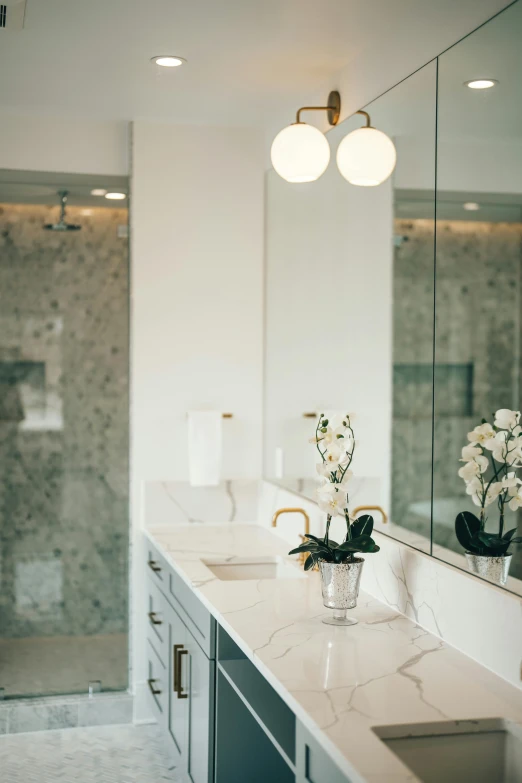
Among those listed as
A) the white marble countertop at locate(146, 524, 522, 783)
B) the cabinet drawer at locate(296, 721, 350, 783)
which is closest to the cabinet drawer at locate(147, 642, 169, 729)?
the white marble countertop at locate(146, 524, 522, 783)

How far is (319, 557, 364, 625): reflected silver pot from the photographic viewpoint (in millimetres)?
2299

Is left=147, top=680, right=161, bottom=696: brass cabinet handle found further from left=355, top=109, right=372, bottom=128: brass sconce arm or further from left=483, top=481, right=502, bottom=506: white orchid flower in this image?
left=355, top=109, right=372, bottom=128: brass sconce arm

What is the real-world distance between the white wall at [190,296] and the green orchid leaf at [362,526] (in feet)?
5.20

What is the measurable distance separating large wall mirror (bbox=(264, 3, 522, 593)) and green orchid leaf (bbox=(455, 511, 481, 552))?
0.03 metres

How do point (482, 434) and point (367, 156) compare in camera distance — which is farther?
point (367, 156)

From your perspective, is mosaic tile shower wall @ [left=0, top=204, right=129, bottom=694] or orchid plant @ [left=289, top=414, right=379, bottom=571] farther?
mosaic tile shower wall @ [left=0, top=204, right=129, bottom=694]

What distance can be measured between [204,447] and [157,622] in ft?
2.49

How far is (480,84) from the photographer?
6.89 feet

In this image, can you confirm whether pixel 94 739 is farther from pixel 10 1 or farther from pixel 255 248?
pixel 10 1

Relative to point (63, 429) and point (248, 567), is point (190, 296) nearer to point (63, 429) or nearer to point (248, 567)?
point (63, 429)

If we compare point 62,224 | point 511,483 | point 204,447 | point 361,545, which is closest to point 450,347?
point 511,483

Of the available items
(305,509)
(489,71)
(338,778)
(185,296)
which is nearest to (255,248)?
(185,296)

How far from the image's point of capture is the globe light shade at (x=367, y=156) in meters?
2.61

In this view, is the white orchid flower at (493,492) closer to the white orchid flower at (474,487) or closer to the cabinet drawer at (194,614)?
the white orchid flower at (474,487)
